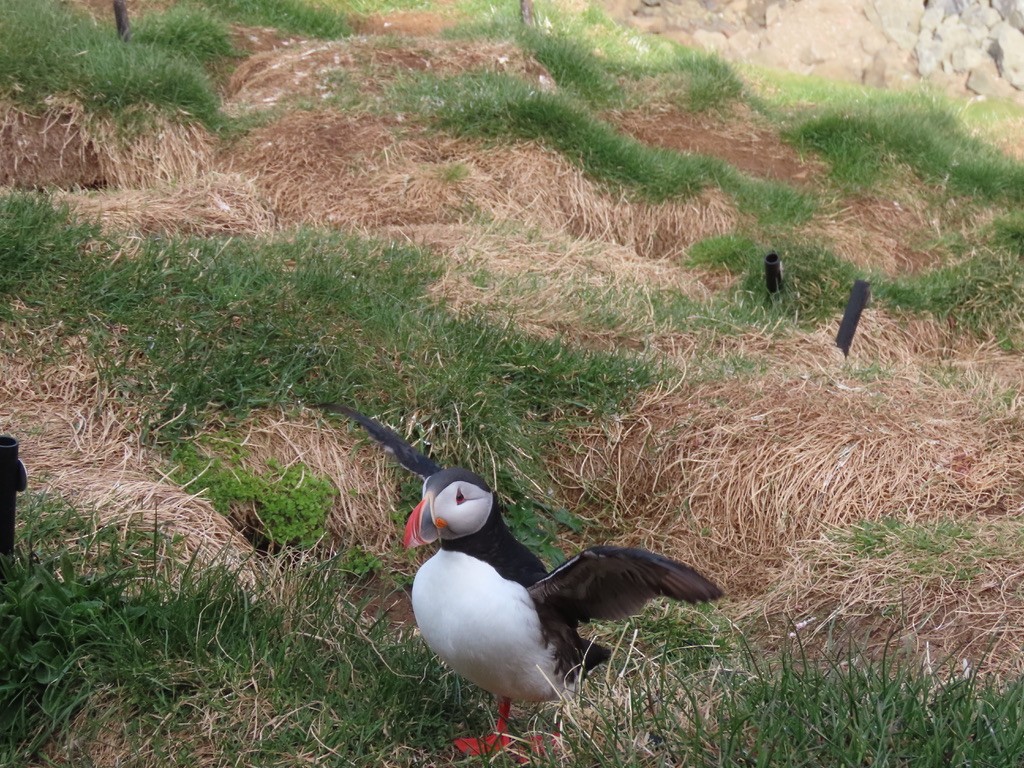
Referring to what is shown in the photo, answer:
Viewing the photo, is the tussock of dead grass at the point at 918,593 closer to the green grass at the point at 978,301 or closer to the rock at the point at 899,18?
the green grass at the point at 978,301

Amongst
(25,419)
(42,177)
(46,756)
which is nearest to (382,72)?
(42,177)

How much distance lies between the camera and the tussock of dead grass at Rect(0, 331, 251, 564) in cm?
351

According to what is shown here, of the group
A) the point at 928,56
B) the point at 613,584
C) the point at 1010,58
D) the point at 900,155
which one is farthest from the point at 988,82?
the point at 613,584

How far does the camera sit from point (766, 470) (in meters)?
4.67

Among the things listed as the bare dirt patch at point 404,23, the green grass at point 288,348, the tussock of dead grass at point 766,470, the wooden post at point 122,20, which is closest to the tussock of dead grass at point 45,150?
the wooden post at point 122,20

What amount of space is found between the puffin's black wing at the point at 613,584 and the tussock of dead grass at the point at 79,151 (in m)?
4.68

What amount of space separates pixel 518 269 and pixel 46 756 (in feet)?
12.5

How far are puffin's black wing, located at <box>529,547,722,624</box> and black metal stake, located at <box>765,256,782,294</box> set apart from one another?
13.2ft

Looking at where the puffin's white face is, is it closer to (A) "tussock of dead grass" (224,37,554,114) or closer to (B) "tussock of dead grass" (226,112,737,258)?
(B) "tussock of dead grass" (226,112,737,258)

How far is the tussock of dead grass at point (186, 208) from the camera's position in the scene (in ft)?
18.6

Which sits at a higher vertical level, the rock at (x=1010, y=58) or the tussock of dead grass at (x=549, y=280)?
the tussock of dead grass at (x=549, y=280)

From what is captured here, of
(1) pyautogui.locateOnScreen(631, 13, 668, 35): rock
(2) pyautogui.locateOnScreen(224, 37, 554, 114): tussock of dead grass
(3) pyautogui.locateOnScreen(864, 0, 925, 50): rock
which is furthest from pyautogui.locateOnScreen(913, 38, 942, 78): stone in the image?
(2) pyautogui.locateOnScreen(224, 37, 554, 114): tussock of dead grass

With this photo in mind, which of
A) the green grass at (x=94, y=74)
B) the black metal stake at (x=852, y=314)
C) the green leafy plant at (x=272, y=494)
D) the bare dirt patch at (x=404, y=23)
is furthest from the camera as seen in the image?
the bare dirt patch at (x=404, y=23)

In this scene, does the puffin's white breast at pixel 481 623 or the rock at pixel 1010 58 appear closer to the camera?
the puffin's white breast at pixel 481 623
